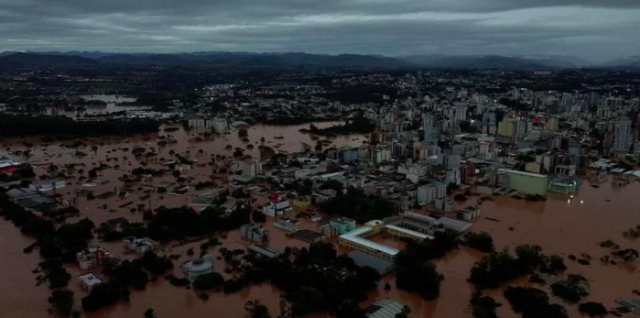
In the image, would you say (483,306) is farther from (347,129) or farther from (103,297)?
(347,129)

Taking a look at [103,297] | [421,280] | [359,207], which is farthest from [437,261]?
[103,297]

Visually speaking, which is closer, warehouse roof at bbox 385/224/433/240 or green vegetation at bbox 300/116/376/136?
warehouse roof at bbox 385/224/433/240

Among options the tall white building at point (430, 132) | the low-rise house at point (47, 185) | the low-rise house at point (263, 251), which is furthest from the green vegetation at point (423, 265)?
the low-rise house at point (47, 185)

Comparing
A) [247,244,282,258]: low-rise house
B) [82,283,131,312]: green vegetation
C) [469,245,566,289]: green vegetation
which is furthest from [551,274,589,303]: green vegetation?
[82,283,131,312]: green vegetation

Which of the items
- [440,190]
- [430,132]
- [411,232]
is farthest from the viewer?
[430,132]

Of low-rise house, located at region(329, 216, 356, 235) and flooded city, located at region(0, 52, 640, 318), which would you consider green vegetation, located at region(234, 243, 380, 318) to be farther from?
low-rise house, located at region(329, 216, 356, 235)

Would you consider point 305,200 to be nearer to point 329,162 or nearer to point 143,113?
point 329,162

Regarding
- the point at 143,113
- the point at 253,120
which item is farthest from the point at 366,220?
the point at 143,113
